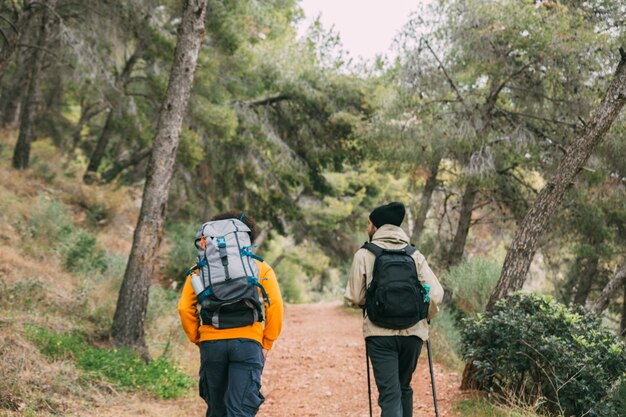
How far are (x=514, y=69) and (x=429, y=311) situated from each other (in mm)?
8489

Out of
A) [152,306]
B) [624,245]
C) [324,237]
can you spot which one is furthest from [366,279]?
[324,237]

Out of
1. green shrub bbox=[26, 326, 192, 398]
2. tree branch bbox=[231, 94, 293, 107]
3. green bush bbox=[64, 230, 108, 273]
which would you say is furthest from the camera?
tree branch bbox=[231, 94, 293, 107]

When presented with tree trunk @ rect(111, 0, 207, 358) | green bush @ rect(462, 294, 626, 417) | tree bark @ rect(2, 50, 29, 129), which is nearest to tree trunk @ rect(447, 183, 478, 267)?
green bush @ rect(462, 294, 626, 417)

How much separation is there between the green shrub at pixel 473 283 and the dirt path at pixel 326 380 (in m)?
2.20

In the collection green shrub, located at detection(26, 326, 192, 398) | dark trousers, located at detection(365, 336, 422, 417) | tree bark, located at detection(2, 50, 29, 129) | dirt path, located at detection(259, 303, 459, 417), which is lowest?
dirt path, located at detection(259, 303, 459, 417)

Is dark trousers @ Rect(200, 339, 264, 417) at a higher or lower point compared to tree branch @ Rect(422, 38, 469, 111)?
lower

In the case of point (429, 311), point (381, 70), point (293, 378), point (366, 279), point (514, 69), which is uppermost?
point (381, 70)

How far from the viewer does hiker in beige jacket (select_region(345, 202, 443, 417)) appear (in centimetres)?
422

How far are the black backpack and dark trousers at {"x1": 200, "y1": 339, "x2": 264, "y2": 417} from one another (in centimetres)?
96

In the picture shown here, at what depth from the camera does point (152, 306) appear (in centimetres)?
932

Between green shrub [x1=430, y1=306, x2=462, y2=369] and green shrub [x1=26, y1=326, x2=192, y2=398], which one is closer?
green shrub [x1=26, y1=326, x2=192, y2=398]

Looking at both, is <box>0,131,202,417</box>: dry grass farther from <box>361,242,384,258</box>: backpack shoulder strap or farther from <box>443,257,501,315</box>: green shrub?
<box>443,257,501,315</box>: green shrub

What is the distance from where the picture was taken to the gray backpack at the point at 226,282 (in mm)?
3688

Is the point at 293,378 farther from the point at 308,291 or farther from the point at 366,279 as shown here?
the point at 308,291
